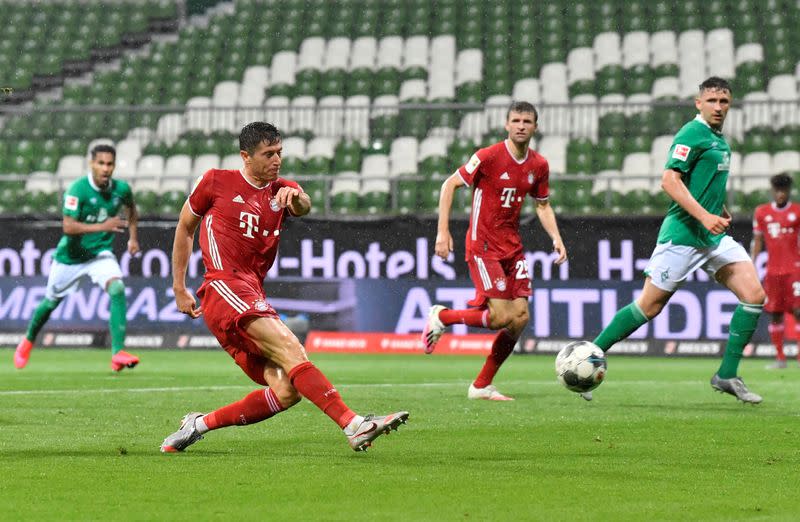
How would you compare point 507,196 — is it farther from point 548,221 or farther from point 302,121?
point 302,121

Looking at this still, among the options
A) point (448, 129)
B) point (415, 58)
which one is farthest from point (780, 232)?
point (415, 58)

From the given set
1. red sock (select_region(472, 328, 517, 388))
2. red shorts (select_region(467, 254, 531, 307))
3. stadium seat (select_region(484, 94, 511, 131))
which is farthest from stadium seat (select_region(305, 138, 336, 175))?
red sock (select_region(472, 328, 517, 388))

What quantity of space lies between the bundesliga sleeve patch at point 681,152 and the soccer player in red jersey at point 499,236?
149 centimetres

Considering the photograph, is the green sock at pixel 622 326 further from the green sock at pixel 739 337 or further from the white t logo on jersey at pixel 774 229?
the white t logo on jersey at pixel 774 229

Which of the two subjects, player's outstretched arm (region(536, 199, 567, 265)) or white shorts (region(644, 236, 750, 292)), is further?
player's outstretched arm (region(536, 199, 567, 265))

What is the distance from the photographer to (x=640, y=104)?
2386 cm

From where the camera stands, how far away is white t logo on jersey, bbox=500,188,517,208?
11836 mm

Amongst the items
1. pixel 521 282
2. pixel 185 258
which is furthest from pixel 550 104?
pixel 185 258

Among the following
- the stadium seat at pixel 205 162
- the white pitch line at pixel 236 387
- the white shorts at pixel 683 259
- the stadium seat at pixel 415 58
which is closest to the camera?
the white shorts at pixel 683 259

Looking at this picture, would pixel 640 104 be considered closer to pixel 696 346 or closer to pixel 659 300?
pixel 696 346

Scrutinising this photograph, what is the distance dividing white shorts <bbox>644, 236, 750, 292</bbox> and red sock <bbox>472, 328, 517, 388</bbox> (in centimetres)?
152

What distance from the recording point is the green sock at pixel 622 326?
35.5ft

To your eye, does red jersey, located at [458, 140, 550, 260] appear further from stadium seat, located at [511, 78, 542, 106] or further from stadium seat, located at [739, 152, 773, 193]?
stadium seat, located at [511, 78, 542, 106]

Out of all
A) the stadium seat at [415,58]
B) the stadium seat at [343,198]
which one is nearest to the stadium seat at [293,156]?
the stadium seat at [343,198]
